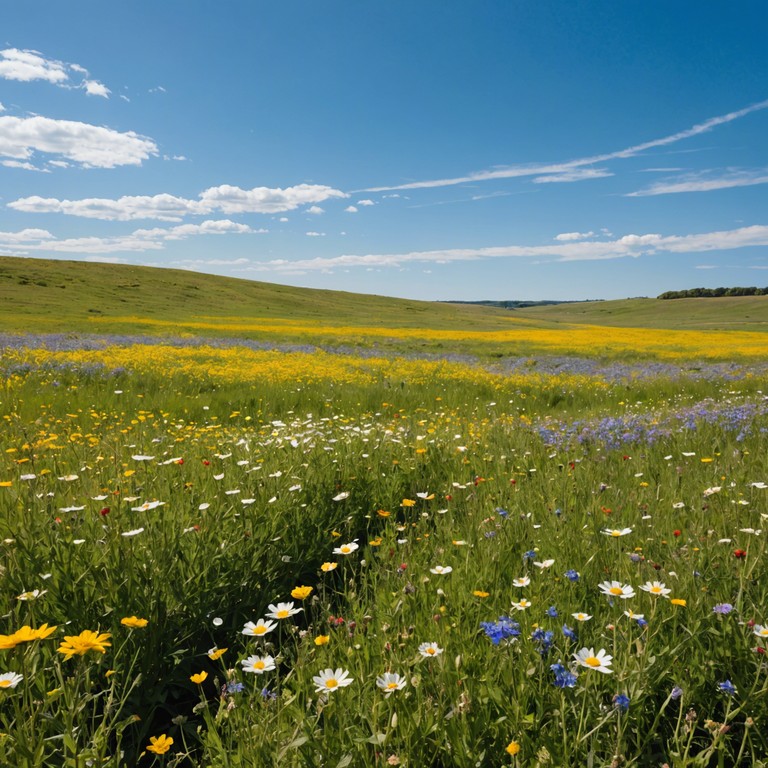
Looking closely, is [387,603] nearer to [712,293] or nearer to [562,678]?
[562,678]

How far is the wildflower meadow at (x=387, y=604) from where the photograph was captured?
167 centimetres

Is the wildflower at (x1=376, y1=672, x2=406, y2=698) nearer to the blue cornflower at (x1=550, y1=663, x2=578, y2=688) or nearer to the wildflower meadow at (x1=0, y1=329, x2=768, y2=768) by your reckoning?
the wildflower meadow at (x1=0, y1=329, x2=768, y2=768)

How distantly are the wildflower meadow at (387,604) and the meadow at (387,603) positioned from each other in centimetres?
2

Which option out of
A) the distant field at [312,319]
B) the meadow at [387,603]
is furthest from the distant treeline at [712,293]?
the meadow at [387,603]

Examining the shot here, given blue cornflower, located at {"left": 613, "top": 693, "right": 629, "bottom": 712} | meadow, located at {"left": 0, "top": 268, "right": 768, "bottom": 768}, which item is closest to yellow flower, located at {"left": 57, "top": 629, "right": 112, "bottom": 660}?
meadow, located at {"left": 0, "top": 268, "right": 768, "bottom": 768}

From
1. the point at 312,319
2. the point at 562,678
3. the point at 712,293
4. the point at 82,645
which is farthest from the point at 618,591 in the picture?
the point at 712,293

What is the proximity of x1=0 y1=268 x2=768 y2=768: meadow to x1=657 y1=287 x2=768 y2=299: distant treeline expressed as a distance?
162932 millimetres

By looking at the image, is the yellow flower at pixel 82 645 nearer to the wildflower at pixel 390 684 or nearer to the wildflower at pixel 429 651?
the wildflower at pixel 390 684

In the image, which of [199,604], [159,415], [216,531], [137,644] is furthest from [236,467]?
[159,415]

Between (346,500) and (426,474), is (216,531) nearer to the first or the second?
(346,500)

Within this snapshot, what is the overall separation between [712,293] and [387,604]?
174618 millimetres

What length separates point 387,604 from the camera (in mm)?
2484

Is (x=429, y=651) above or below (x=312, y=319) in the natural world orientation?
below

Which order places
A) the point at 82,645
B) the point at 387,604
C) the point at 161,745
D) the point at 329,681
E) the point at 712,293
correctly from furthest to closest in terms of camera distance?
1. the point at 712,293
2. the point at 387,604
3. the point at 329,681
4. the point at 161,745
5. the point at 82,645
